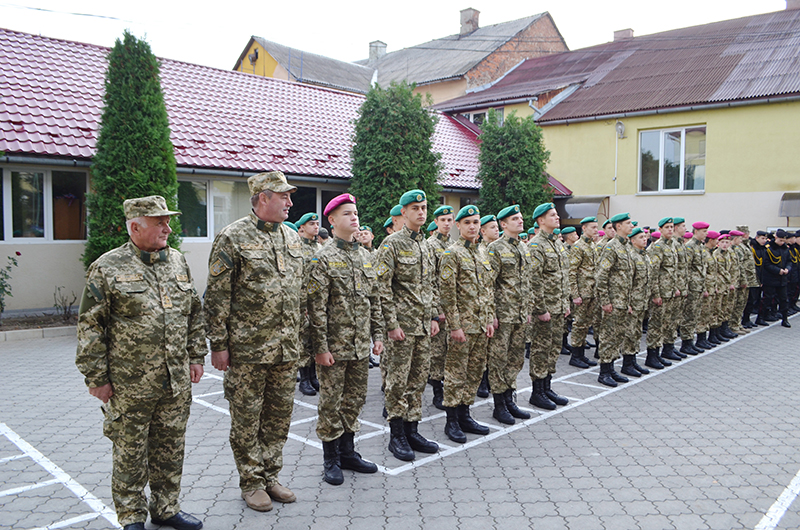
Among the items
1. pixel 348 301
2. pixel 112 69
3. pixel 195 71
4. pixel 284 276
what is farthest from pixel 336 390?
pixel 195 71

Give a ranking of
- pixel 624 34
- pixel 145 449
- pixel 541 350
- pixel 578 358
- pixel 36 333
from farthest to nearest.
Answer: pixel 624 34 → pixel 36 333 → pixel 578 358 → pixel 541 350 → pixel 145 449

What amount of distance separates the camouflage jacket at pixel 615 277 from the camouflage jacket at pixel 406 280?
11.7 ft

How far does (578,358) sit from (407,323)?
16.0 ft

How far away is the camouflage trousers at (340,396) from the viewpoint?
14.1 feet

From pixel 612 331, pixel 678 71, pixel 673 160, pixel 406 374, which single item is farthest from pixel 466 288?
pixel 678 71

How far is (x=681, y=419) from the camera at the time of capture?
6016mm

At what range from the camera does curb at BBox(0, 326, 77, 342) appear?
9.21 meters

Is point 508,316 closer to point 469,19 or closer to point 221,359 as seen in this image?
point 221,359

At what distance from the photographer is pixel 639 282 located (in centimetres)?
778

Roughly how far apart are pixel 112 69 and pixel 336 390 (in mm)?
8786

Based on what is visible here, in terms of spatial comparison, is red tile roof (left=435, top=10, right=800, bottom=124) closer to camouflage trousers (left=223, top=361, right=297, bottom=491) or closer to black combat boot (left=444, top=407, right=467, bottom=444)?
black combat boot (left=444, top=407, right=467, bottom=444)

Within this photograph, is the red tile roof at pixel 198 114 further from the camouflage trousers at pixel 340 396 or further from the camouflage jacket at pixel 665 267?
the camouflage trousers at pixel 340 396

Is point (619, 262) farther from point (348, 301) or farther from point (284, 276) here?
point (284, 276)

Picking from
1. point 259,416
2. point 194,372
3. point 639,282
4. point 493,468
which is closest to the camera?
point 194,372
